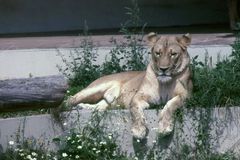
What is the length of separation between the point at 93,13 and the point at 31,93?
8.81 metres

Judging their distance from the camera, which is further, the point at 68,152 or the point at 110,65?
the point at 110,65

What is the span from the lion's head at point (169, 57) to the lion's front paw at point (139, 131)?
0.52m

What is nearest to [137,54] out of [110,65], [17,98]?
[110,65]

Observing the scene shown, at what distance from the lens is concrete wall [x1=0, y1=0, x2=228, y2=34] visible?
15203mm

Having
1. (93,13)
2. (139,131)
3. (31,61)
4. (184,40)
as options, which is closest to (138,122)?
(139,131)

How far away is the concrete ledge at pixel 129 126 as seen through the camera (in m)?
7.25

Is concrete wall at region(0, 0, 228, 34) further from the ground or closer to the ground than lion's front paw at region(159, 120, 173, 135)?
further from the ground

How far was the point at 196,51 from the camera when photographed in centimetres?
1010

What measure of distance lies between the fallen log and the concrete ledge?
25.7 inches

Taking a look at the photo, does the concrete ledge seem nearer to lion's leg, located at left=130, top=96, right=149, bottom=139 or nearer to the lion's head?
lion's leg, located at left=130, top=96, right=149, bottom=139

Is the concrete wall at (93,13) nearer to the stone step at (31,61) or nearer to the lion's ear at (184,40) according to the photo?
the stone step at (31,61)

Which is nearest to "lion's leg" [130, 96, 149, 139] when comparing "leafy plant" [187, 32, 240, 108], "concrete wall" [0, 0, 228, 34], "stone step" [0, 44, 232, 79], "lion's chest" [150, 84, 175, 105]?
"lion's chest" [150, 84, 175, 105]

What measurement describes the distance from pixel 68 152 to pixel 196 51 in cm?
347

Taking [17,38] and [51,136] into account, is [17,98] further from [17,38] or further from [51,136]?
[17,38]
